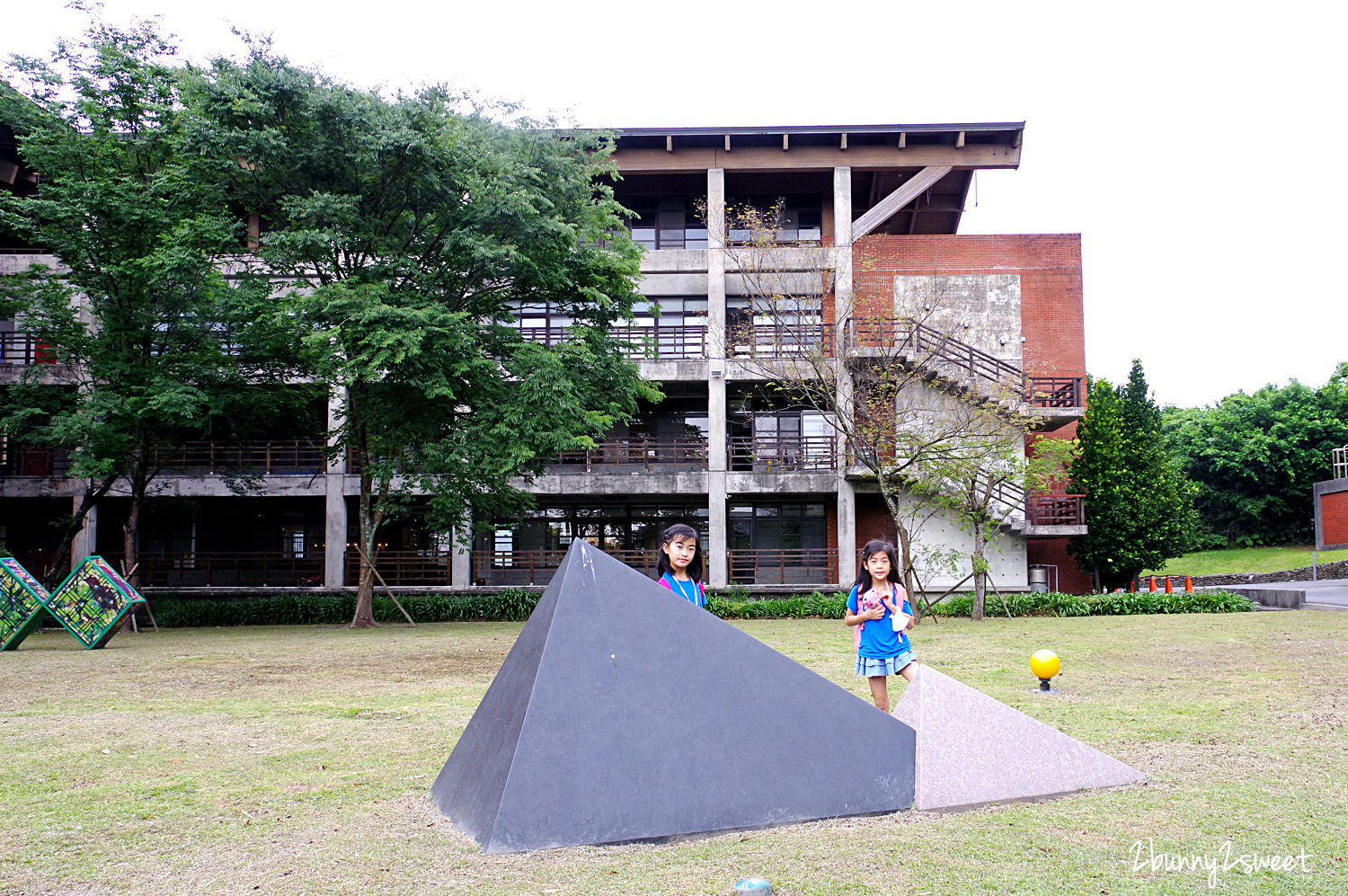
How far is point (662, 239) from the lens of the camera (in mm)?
27828

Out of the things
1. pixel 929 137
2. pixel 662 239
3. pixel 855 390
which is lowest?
pixel 855 390

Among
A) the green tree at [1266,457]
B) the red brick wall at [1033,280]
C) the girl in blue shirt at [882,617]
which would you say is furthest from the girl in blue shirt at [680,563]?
the green tree at [1266,457]

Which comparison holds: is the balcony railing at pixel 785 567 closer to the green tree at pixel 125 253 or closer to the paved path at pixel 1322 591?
the paved path at pixel 1322 591

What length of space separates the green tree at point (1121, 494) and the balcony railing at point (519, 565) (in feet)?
37.1

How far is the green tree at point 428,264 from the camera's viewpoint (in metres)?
16.7

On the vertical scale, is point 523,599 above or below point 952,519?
below

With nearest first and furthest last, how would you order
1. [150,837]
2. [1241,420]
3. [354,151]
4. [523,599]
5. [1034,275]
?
[150,837] < [354,151] < [523,599] < [1034,275] < [1241,420]

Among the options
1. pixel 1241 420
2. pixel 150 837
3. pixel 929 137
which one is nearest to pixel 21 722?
pixel 150 837

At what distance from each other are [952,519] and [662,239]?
11060mm

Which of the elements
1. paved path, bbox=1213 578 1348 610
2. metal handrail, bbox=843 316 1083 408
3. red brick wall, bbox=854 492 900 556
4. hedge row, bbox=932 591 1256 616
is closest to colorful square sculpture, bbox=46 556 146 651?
metal handrail, bbox=843 316 1083 408

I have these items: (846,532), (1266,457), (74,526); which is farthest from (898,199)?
(1266,457)

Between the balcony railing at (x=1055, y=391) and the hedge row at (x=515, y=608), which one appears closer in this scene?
the hedge row at (x=515, y=608)

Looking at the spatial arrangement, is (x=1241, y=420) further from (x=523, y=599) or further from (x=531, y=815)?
(x=531, y=815)

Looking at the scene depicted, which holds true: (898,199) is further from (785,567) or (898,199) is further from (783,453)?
(785,567)
